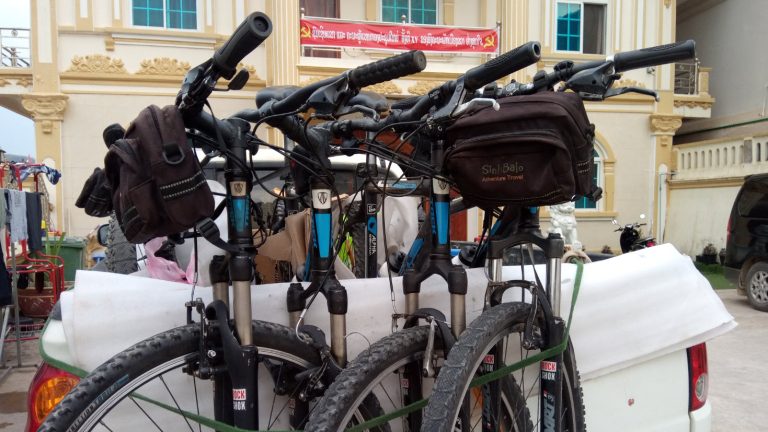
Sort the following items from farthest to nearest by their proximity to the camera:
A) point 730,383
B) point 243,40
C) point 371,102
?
point 730,383 → point 371,102 → point 243,40

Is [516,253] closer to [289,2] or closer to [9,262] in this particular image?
[9,262]

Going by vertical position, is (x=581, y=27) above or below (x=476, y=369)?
above

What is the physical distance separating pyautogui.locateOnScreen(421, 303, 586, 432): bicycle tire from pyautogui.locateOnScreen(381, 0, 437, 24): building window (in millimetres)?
12332

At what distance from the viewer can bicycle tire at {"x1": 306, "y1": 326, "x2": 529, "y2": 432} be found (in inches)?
60.9

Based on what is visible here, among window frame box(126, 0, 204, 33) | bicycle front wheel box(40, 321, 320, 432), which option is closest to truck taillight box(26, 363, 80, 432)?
bicycle front wheel box(40, 321, 320, 432)

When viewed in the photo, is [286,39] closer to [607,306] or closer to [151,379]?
[607,306]

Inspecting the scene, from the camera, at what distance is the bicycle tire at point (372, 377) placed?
155 cm

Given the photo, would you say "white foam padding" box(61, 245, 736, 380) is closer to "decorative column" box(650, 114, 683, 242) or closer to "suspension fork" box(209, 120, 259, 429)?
"suspension fork" box(209, 120, 259, 429)

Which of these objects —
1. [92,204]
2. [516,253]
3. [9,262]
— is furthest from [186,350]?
[9,262]

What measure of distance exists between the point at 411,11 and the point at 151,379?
13.0 meters

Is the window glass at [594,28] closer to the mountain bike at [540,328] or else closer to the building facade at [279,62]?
the building facade at [279,62]

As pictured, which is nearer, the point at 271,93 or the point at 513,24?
the point at 271,93

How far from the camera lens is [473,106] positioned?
1.76m

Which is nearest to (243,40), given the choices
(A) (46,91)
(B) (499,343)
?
(B) (499,343)
